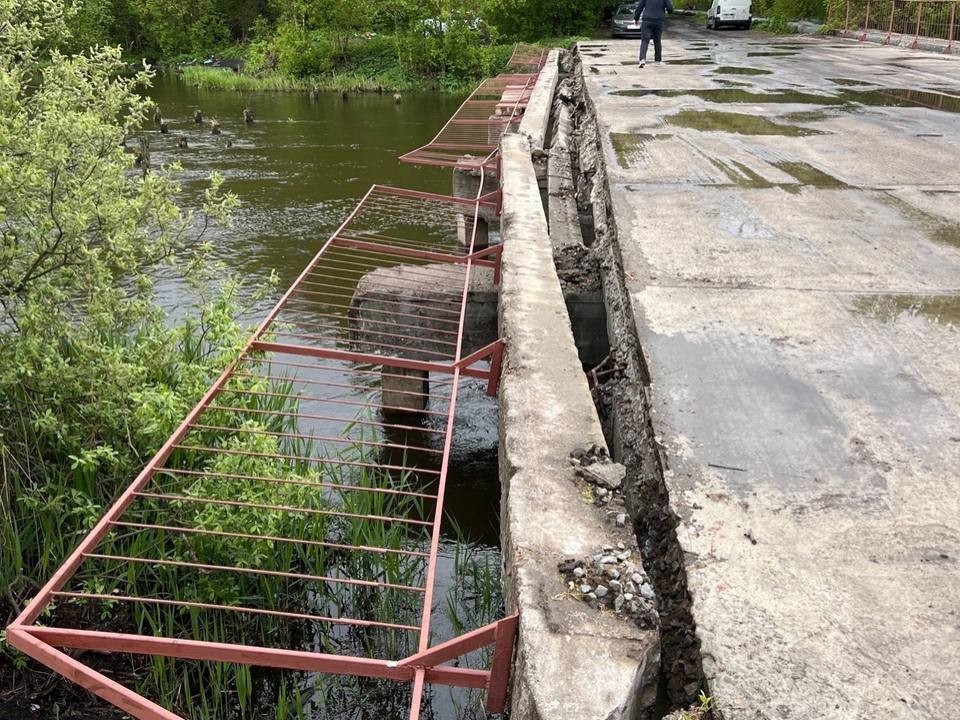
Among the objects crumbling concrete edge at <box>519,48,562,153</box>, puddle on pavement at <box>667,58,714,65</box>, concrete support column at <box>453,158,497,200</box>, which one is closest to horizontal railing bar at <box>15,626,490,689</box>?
crumbling concrete edge at <box>519,48,562,153</box>

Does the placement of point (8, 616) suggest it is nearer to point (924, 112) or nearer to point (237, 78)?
point (924, 112)

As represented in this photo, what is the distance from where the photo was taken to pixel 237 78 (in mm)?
32500

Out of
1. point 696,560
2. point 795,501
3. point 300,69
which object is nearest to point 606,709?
point 696,560

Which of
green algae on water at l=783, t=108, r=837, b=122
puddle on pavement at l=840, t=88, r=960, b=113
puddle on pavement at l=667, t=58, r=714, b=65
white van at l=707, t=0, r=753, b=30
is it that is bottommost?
green algae on water at l=783, t=108, r=837, b=122

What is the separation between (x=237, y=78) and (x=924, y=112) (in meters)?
26.2

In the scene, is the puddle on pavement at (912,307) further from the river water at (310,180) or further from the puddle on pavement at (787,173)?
the puddle on pavement at (787,173)

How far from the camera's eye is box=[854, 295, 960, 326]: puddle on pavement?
4636 millimetres

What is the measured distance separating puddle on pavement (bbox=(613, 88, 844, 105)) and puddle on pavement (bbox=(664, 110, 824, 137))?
4.61 feet

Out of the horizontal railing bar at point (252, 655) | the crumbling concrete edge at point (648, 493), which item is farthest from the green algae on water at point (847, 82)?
the horizontal railing bar at point (252, 655)

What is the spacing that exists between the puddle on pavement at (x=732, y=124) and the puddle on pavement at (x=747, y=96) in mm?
1406

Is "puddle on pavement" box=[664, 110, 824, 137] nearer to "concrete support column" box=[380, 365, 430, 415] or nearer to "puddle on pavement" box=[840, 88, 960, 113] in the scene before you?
"puddle on pavement" box=[840, 88, 960, 113]

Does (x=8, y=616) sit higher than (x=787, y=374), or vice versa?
(x=787, y=374)

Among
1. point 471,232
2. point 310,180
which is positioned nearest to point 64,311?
point 471,232

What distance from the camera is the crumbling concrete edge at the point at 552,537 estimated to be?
86.4 inches
